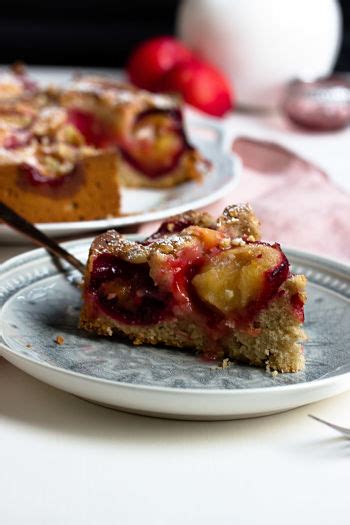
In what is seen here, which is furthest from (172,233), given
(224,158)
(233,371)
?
(224,158)

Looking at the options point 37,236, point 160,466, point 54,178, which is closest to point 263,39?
point 54,178

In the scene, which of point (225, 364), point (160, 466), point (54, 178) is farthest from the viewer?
point (54, 178)

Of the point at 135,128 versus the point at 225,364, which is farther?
the point at 135,128

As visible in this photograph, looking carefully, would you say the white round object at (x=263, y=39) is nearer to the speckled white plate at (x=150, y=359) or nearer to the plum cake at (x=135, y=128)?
the plum cake at (x=135, y=128)

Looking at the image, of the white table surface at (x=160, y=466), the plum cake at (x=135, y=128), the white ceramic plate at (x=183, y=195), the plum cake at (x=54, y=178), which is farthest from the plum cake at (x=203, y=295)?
the plum cake at (x=135, y=128)

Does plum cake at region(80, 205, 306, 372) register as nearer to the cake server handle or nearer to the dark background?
the cake server handle

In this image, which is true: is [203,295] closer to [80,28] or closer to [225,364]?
[225,364]

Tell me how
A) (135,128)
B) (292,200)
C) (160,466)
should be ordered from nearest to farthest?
(160,466) → (292,200) → (135,128)
